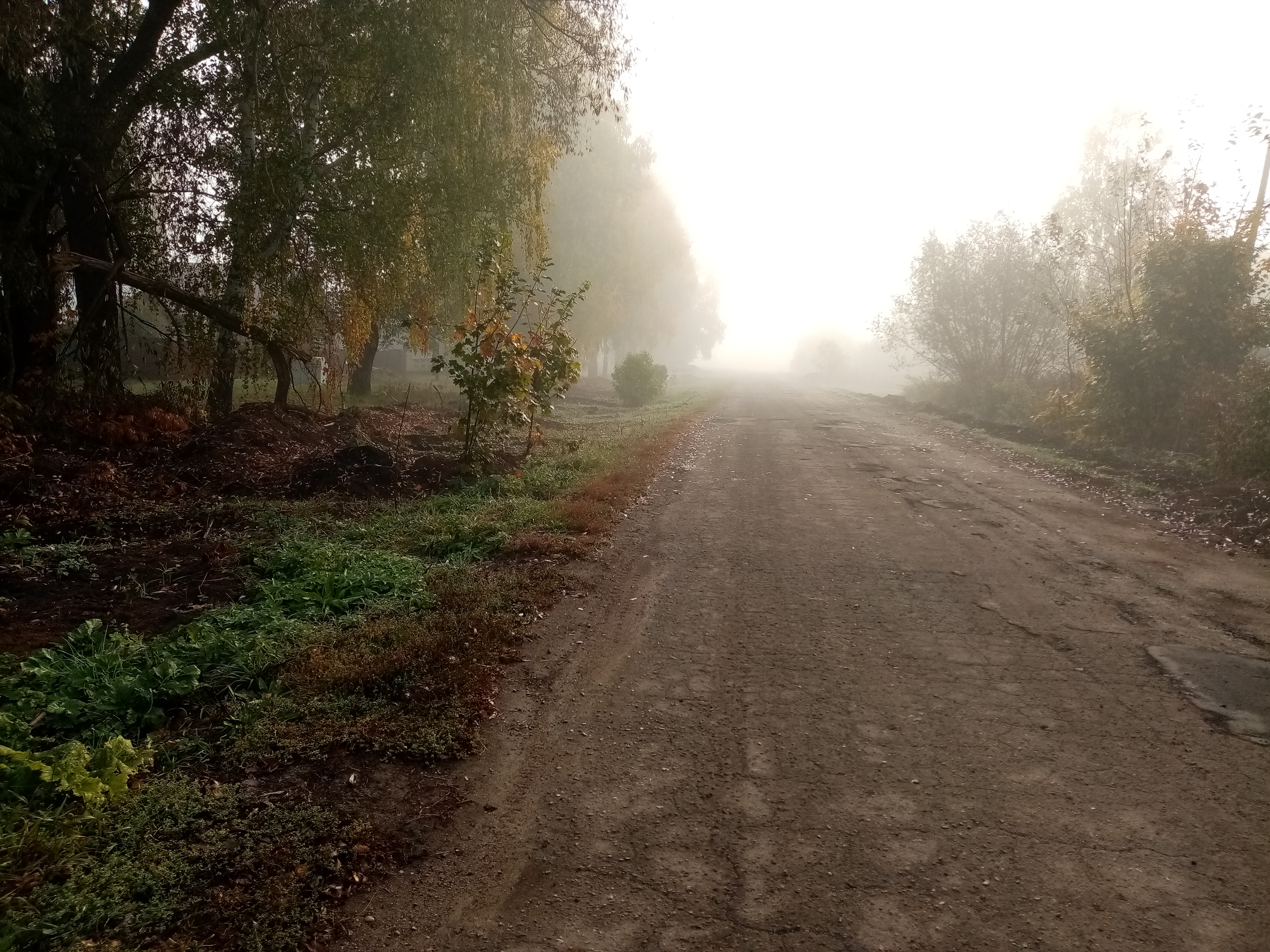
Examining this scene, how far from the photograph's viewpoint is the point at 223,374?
12.5m

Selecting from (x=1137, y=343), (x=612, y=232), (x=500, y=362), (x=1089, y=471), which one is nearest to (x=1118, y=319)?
(x=1137, y=343)

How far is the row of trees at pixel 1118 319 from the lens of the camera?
48.4 ft

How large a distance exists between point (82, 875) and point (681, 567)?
4975 mm

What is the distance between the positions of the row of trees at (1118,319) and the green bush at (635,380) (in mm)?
9941

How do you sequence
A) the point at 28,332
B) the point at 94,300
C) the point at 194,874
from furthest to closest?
the point at 94,300 < the point at 28,332 < the point at 194,874

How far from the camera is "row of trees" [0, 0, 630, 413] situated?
983cm

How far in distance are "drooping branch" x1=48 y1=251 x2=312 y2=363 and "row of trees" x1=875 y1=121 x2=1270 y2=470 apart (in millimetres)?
14293

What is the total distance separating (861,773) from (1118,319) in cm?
1634

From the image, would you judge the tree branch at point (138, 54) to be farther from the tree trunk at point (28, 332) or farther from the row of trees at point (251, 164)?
the tree trunk at point (28, 332)

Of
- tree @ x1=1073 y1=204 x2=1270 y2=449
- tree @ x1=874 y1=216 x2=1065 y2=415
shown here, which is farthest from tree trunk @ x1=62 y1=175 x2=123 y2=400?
tree @ x1=874 y1=216 x2=1065 y2=415

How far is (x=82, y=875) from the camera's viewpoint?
112 inches

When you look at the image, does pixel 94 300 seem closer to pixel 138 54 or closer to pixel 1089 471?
pixel 138 54

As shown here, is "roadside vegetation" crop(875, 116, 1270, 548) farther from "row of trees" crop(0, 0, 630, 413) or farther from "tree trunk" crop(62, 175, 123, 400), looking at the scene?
"tree trunk" crop(62, 175, 123, 400)

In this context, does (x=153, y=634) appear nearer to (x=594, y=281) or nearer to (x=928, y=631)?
(x=928, y=631)
